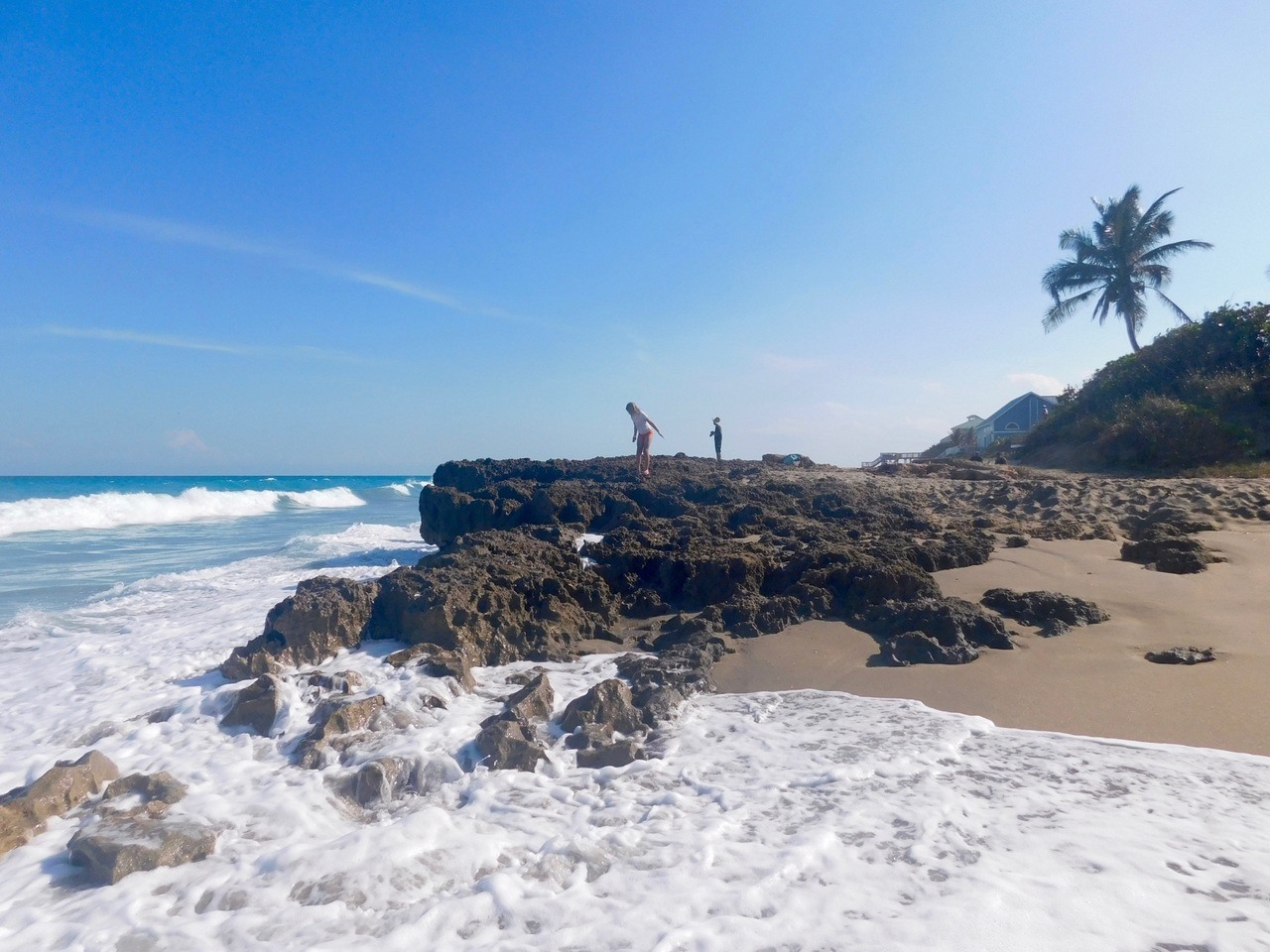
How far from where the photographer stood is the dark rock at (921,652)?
5125mm

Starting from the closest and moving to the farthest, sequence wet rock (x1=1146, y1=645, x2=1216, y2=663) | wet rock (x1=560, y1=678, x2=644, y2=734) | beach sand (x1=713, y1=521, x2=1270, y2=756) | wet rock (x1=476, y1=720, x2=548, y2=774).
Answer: wet rock (x1=476, y1=720, x2=548, y2=774) < beach sand (x1=713, y1=521, x2=1270, y2=756) < wet rock (x1=560, y1=678, x2=644, y2=734) < wet rock (x1=1146, y1=645, x2=1216, y2=663)

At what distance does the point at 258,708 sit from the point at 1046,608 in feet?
18.4

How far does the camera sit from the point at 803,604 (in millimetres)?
6242

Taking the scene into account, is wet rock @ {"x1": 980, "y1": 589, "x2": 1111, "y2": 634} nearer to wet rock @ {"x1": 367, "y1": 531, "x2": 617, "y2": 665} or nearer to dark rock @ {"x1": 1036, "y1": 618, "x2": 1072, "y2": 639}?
dark rock @ {"x1": 1036, "y1": 618, "x2": 1072, "y2": 639}

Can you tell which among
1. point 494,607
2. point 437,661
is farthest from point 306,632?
point 494,607

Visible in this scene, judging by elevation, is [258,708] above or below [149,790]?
above

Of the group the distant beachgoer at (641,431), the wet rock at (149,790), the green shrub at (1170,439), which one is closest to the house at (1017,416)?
the green shrub at (1170,439)

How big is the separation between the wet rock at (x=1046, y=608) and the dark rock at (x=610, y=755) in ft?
11.1

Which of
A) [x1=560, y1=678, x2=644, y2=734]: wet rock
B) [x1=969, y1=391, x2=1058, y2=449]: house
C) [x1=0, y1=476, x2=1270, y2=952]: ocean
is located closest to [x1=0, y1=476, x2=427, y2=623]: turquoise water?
[x1=0, y1=476, x2=1270, y2=952]: ocean

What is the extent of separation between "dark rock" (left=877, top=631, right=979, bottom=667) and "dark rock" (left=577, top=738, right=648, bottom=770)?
6.99ft

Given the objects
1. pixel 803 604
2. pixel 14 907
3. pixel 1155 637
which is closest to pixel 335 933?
pixel 14 907

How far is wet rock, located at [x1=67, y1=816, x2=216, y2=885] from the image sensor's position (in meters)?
3.12

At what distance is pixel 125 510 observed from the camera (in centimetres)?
3284

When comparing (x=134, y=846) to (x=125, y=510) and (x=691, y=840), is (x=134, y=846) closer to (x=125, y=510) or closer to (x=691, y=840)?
(x=691, y=840)
